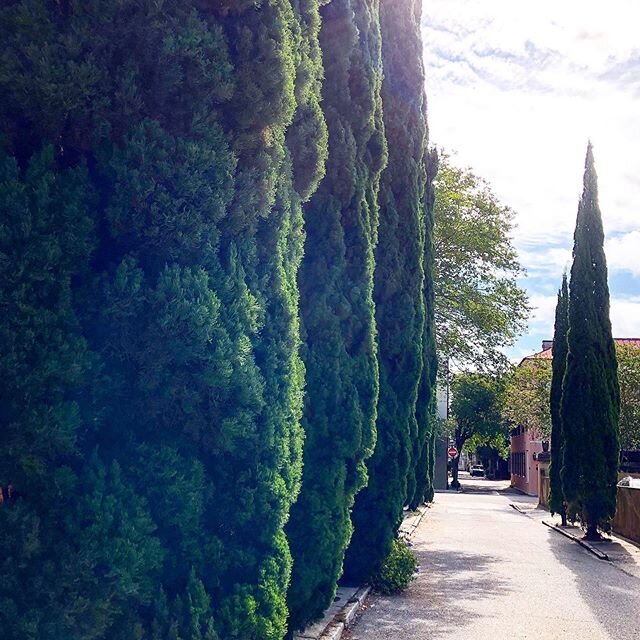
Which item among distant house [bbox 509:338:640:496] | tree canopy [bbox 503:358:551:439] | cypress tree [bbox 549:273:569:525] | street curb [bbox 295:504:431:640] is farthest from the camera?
distant house [bbox 509:338:640:496]

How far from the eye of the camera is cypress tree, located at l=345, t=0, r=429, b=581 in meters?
9.60

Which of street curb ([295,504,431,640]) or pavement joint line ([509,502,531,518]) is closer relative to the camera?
street curb ([295,504,431,640])

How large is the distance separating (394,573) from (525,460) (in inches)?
1575

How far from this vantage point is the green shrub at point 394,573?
9680 mm

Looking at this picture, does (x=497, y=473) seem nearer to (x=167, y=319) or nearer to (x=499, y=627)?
(x=499, y=627)

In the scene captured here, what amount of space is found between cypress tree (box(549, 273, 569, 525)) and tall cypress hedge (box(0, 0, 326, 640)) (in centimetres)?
1880

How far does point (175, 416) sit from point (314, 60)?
3.05 m

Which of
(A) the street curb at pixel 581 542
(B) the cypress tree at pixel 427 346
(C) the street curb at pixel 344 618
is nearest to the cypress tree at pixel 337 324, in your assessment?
(C) the street curb at pixel 344 618

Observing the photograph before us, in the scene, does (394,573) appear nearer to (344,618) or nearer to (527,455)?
(344,618)

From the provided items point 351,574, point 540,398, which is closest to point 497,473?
point 540,398

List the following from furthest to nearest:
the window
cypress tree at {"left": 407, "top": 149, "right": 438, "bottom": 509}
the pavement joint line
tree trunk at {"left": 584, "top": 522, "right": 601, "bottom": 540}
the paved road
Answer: the window
the pavement joint line
tree trunk at {"left": 584, "top": 522, "right": 601, "bottom": 540}
cypress tree at {"left": 407, "top": 149, "right": 438, "bottom": 509}
the paved road

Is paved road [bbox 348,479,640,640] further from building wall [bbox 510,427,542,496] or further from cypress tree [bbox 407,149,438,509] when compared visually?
building wall [bbox 510,427,542,496]

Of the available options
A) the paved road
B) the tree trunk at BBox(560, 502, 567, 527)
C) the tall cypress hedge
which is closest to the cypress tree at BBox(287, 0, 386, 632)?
the paved road

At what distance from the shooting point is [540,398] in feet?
102
